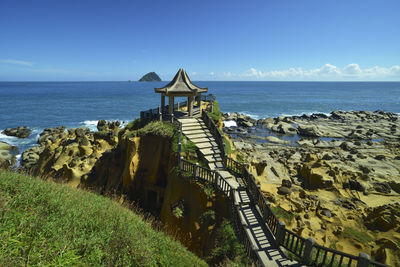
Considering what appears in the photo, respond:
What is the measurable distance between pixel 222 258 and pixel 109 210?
5542 millimetres

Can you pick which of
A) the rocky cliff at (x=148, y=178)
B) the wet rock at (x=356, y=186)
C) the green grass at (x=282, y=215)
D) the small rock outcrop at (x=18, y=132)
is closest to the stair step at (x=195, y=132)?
the rocky cliff at (x=148, y=178)

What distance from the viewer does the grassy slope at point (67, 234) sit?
5.24 metres

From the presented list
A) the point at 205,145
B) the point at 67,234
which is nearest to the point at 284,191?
the point at 205,145

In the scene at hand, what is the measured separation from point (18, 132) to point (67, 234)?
52.2m

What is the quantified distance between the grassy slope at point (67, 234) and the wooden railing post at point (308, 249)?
416cm

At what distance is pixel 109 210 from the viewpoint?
886 cm

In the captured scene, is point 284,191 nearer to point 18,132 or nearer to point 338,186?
point 338,186

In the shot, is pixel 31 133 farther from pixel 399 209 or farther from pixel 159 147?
pixel 399 209

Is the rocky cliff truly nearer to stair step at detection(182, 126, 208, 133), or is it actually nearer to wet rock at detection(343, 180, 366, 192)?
stair step at detection(182, 126, 208, 133)

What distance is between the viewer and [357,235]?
37.0ft

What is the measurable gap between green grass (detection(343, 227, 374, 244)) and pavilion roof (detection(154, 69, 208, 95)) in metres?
Answer: 15.2

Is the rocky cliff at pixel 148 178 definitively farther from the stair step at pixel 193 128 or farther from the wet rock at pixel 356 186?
the wet rock at pixel 356 186

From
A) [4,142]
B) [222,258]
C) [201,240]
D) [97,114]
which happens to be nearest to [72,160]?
[201,240]

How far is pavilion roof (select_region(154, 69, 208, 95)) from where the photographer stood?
18.4m
